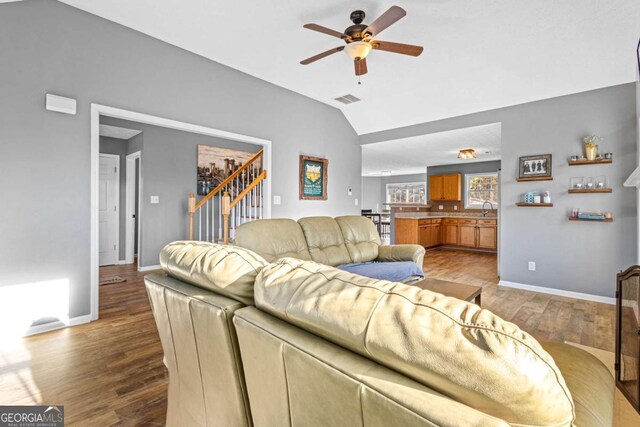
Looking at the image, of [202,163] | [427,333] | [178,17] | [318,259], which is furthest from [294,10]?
[202,163]

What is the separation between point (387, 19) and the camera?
7.55 feet

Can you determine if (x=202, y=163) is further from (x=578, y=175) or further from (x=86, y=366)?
(x=578, y=175)

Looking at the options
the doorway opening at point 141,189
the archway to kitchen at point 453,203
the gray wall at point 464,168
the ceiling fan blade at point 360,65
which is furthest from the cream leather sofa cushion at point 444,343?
the gray wall at point 464,168

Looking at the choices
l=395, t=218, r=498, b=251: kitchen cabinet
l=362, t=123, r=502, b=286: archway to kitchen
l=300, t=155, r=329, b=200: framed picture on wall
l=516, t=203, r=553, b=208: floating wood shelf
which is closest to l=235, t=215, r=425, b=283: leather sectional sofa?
l=300, t=155, r=329, b=200: framed picture on wall

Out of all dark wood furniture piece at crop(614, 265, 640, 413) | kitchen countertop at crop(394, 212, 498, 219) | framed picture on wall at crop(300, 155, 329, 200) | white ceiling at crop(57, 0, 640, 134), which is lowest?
dark wood furniture piece at crop(614, 265, 640, 413)

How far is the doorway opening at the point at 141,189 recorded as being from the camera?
510 centimetres

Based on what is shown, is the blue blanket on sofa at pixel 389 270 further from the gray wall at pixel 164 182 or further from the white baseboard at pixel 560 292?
the gray wall at pixel 164 182

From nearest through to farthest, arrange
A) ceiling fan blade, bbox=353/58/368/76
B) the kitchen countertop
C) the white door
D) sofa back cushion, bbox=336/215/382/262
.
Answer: ceiling fan blade, bbox=353/58/368/76 < sofa back cushion, bbox=336/215/382/262 < the white door < the kitchen countertop

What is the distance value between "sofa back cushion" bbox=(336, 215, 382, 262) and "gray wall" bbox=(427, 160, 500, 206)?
596 centimetres

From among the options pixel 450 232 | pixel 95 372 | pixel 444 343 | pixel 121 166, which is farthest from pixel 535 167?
pixel 121 166

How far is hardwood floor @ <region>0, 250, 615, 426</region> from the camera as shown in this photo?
166cm

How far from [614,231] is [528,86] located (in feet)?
6.61

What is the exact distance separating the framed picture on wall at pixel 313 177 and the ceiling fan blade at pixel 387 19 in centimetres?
254

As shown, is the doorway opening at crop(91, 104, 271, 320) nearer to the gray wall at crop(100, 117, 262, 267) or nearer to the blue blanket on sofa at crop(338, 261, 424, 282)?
the gray wall at crop(100, 117, 262, 267)
